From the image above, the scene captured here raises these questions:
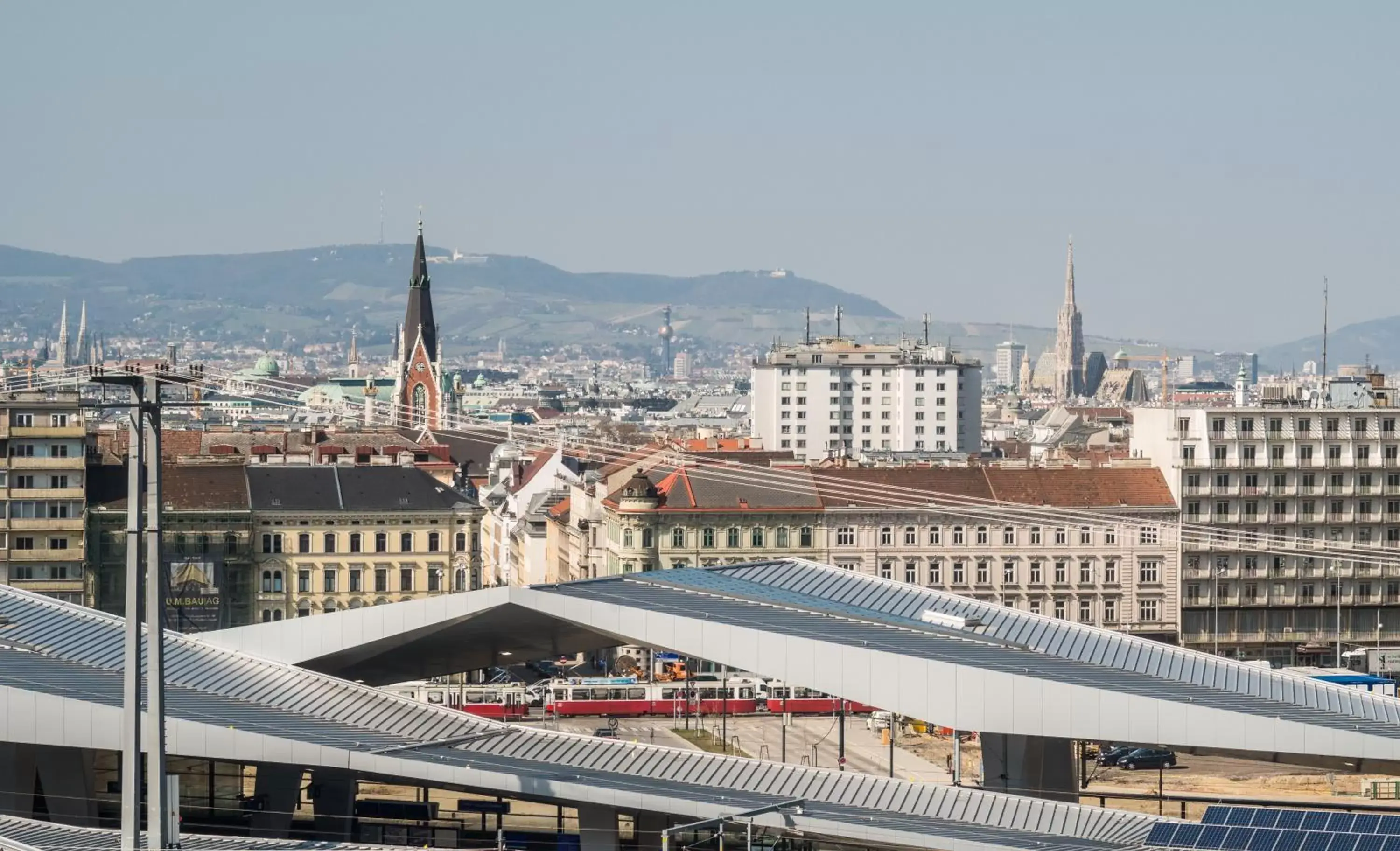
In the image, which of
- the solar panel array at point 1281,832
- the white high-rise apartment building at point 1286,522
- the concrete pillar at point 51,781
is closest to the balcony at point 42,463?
the white high-rise apartment building at point 1286,522

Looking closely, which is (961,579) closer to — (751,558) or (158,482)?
(751,558)

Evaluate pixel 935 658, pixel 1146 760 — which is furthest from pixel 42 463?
pixel 935 658

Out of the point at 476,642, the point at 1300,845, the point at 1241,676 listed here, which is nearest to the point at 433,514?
the point at 476,642

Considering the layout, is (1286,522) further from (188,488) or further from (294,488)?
(188,488)

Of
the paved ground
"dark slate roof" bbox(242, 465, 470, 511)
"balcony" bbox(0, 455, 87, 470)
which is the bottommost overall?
the paved ground

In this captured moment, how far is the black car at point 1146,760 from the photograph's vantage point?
65.8 metres

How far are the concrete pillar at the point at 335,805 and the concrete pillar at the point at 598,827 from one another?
4.78m

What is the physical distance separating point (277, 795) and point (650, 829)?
264 inches

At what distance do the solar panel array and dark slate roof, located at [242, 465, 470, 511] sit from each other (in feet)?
170

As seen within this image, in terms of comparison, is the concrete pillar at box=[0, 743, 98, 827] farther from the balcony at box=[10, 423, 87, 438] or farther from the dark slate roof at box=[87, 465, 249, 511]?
the dark slate roof at box=[87, 465, 249, 511]

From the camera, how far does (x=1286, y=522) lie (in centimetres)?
8938

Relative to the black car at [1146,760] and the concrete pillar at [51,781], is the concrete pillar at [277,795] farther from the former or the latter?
the black car at [1146,760]

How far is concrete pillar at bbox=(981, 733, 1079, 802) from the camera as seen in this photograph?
44.5m

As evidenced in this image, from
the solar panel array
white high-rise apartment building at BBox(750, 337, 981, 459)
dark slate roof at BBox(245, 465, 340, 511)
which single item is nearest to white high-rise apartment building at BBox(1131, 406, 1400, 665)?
dark slate roof at BBox(245, 465, 340, 511)
